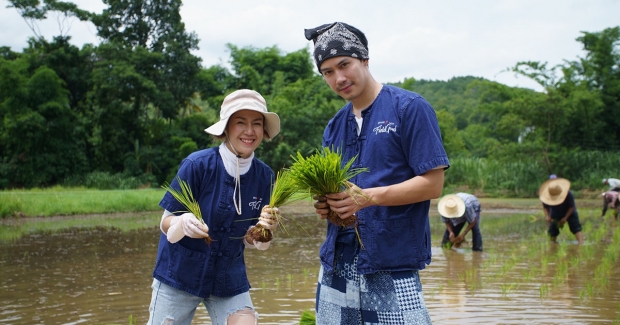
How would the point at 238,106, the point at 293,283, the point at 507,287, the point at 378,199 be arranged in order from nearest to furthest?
the point at 378,199, the point at 238,106, the point at 507,287, the point at 293,283

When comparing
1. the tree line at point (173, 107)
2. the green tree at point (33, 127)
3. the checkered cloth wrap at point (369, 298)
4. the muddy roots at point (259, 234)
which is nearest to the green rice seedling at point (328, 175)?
the checkered cloth wrap at point (369, 298)

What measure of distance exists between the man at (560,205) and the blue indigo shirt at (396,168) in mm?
9383

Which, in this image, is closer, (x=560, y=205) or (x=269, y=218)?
(x=269, y=218)

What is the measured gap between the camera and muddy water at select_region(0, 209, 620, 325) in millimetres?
5910

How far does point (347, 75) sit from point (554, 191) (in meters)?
9.69

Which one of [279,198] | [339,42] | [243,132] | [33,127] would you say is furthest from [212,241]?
[33,127]

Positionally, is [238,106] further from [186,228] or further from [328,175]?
[328,175]

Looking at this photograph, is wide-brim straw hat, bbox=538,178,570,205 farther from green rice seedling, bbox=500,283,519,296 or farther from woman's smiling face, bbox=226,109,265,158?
woman's smiling face, bbox=226,109,265,158

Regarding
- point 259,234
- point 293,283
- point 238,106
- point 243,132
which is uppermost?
point 238,106

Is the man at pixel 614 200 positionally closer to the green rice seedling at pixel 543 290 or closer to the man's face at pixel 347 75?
the green rice seedling at pixel 543 290

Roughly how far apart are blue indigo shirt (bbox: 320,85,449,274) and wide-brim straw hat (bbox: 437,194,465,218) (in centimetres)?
735

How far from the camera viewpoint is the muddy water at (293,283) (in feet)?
19.4

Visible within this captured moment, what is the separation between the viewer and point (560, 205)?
11.4 m

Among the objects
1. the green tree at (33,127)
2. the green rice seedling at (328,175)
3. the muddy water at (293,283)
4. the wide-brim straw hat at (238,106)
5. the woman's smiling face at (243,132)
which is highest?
the green tree at (33,127)
